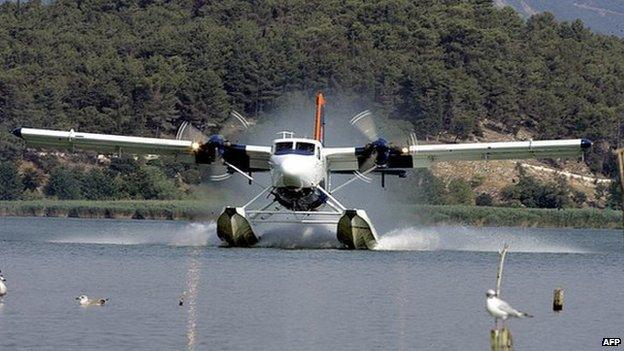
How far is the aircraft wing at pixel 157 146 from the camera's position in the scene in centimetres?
4691

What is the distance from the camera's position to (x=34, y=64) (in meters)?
131

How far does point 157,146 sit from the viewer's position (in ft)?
158

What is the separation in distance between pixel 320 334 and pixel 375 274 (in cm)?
1144

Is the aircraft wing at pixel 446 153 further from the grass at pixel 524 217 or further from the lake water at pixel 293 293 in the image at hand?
the grass at pixel 524 217

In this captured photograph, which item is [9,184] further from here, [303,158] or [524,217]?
[303,158]

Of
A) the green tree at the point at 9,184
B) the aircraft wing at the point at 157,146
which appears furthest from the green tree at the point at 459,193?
the aircraft wing at the point at 157,146

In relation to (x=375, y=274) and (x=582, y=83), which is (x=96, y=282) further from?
(x=582, y=83)

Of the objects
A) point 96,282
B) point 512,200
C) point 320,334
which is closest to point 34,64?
point 512,200

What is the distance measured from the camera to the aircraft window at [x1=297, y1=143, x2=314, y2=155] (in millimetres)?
43781

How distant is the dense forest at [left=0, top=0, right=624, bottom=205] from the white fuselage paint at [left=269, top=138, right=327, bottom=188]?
4748 centimetres

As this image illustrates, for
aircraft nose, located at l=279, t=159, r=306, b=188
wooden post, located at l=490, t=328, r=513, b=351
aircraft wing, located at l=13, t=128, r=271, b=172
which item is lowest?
wooden post, located at l=490, t=328, r=513, b=351

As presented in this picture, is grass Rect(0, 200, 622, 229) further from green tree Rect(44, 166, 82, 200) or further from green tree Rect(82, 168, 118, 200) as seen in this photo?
green tree Rect(44, 166, 82, 200)

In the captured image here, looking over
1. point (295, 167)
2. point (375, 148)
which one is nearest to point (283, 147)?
point (295, 167)

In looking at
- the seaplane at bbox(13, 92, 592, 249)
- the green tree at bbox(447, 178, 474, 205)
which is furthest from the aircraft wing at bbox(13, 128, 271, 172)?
the green tree at bbox(447, 178, 474, 205)
